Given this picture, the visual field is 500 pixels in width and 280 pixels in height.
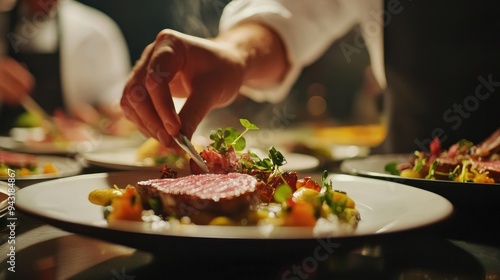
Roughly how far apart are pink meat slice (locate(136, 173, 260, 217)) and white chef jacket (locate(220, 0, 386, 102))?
3.83 feet

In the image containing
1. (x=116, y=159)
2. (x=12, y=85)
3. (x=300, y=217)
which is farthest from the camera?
(x=12, y=85)

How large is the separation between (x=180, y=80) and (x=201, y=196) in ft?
2.19

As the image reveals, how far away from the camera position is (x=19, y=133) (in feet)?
9.14

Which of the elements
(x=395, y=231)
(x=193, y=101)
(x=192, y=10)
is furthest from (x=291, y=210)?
(x=192, y=10)

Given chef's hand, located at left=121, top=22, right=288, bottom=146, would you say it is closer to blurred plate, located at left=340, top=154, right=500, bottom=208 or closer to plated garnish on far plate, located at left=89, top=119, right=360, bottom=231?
plated garnish on far plate, located at left=89, top=119, right=360, bottom=231

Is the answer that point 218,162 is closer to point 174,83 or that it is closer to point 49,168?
point 174,83

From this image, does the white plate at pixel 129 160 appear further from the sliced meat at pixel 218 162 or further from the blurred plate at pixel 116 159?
the sliced meat at pixel 218 162

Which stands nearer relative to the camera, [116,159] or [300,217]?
[300,217]

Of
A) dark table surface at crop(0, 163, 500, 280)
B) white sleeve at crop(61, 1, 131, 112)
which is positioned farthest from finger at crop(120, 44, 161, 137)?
white sleeve at crop(61, 1, 131, 112)

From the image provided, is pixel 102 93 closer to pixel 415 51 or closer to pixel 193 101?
pixel 415 51

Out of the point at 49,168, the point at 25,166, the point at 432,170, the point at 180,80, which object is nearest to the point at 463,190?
the point at 432,170

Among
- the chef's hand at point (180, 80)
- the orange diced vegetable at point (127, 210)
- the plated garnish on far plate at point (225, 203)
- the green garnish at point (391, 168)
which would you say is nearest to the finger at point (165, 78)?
the chef's hand at point (180, 80)

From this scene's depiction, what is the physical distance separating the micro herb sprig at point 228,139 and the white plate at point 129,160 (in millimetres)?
232

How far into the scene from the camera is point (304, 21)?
2.25 metres
